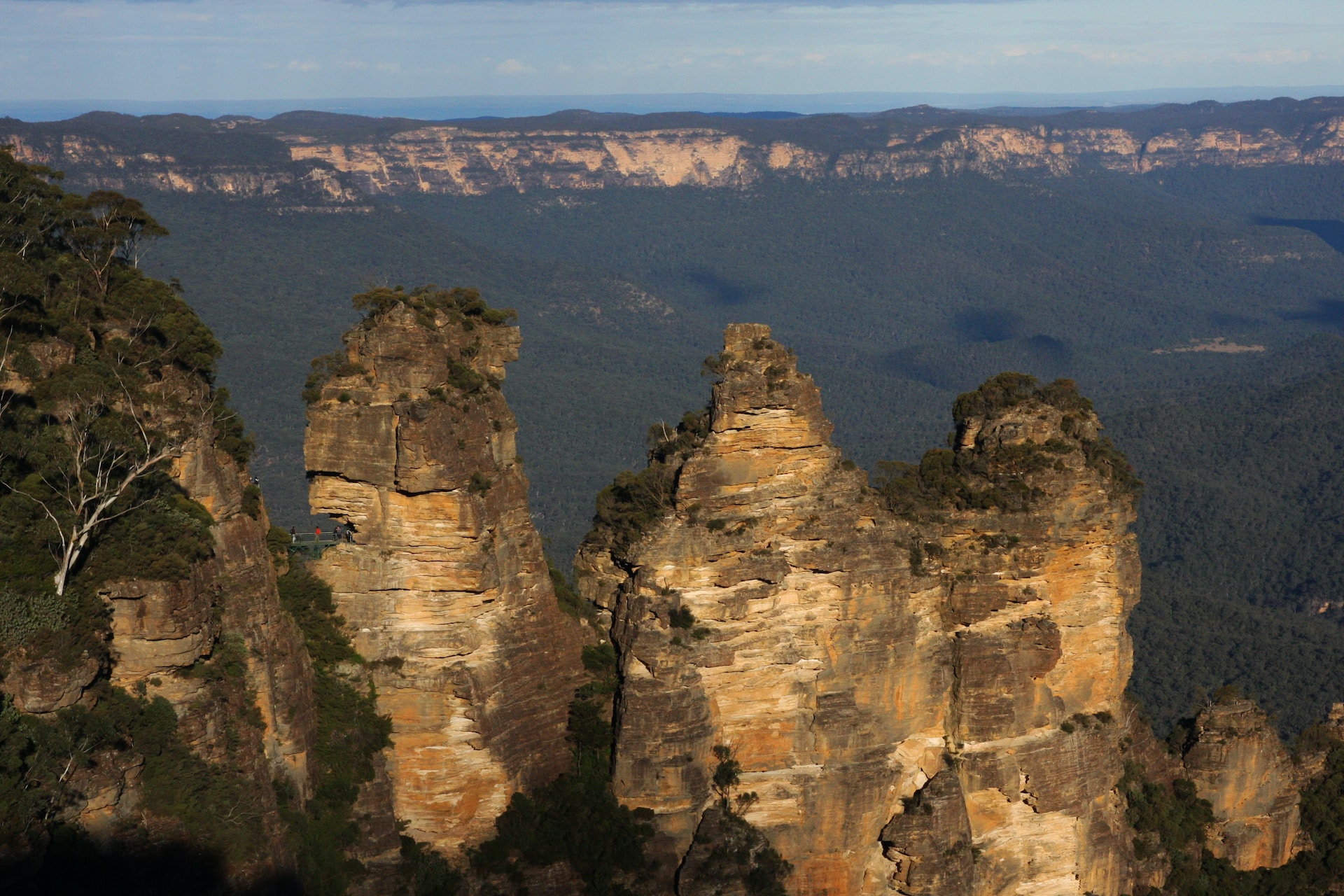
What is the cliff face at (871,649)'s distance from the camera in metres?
32.2

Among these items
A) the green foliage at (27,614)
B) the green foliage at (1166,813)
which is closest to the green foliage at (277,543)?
the green foliage at (27,614)

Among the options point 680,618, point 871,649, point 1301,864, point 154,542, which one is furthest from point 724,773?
point 1301,864

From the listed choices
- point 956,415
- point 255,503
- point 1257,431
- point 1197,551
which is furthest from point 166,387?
point 1257,431

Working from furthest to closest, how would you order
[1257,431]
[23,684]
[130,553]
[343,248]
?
1. [343,248]
2. [1257,431]
3. [130,553]
4. [23,684]

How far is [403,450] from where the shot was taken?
98.6ft

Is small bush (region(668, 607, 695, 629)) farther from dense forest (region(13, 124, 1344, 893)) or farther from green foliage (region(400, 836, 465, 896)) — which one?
green foliage (region(400, 836, 465, 896))

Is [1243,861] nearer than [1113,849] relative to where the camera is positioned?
No

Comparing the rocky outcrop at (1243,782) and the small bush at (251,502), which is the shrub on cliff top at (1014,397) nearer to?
the rocky outcrop at (1243,782)

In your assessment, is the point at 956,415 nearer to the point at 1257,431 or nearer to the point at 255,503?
the point at 255,503

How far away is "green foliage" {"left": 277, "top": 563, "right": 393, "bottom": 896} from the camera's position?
2981cm

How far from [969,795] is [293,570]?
15.8m

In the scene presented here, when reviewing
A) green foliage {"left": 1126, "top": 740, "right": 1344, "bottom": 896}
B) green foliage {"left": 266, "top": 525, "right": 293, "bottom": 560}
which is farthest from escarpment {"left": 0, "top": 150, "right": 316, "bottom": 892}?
green foliage {"left": 1126, "top": 740, "right": 1344, "bottom": 896}

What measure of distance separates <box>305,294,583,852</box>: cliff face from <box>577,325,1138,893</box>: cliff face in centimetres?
278

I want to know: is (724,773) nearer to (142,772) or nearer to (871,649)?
(871,649)
